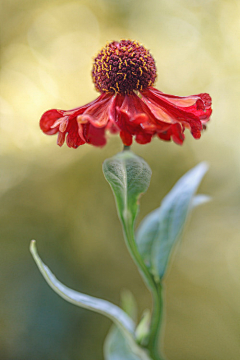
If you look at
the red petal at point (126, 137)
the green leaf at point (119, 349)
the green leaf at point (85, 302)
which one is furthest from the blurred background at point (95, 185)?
the red petal at point (126, 137)

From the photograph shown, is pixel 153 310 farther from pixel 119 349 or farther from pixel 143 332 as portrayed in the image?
pixel 119 349

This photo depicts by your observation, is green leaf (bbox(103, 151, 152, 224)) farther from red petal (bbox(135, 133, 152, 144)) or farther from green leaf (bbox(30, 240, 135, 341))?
green leaf (bbox(30, 240, 135, 341))

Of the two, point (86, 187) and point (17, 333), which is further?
point (86, 187)

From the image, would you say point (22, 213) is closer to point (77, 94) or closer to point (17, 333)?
point (17, 333)

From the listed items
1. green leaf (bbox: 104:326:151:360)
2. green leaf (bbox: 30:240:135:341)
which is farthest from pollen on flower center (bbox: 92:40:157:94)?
green leaf (bbox: 104:326:151:360)

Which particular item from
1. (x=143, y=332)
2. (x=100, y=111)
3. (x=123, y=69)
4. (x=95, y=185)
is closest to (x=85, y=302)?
(x=143, y=332)

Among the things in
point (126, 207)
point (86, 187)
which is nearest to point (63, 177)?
point (86, 187)

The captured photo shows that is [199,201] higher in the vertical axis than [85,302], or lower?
higher
